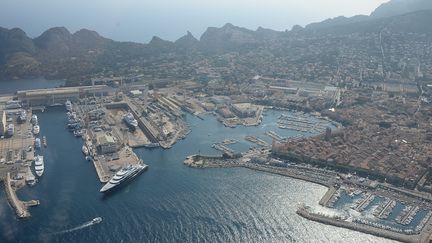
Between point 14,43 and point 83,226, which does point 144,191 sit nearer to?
point 83,226

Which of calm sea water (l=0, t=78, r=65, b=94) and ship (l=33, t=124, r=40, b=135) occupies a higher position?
ship (l=33, t=124, r=40, b=135)

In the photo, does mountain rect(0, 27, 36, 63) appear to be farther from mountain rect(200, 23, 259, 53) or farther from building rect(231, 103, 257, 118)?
building rect(231, 103, 257, 118)

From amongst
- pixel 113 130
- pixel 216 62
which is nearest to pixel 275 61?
pixel 216 62

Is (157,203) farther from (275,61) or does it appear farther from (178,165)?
(275,61)

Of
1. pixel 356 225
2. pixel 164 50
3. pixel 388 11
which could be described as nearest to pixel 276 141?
pixel 356 225

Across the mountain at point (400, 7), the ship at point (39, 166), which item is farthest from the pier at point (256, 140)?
the mountain at point (400, 7)

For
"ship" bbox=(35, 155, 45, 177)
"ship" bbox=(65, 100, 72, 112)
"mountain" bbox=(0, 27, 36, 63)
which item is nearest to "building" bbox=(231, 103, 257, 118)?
"ship" bbox=(65, 100, 72, 112)
